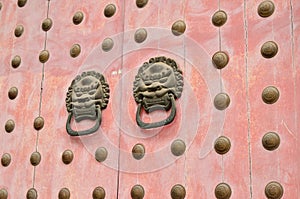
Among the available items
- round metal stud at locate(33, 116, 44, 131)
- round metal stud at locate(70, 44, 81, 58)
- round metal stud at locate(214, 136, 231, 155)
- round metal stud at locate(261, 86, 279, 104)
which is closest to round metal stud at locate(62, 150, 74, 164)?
round metal stud at locate(33, 116, 44, 131)

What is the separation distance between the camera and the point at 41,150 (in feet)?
4.43

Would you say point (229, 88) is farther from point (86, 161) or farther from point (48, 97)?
point (48, 97)

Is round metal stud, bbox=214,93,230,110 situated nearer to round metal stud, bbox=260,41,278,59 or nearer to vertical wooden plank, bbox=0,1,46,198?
round metal stud, bbox=260,41,278,59

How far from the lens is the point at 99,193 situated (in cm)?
124

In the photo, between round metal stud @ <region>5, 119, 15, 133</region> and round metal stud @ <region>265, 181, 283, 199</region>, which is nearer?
round metal stud @ <region>265, 181, 283, 199</region>

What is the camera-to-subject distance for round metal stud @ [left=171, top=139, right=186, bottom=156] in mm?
1164

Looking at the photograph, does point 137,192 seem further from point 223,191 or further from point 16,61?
point 16,61

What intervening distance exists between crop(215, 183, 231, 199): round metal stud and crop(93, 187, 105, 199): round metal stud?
0.85 ft

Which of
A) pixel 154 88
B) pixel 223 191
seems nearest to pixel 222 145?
pixel 223 191

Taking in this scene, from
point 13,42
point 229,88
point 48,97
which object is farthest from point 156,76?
point 13,42

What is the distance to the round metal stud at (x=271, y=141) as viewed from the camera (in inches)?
42.3

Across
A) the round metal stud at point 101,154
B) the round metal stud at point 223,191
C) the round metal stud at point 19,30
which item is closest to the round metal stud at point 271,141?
the round metal stud at point 223,191

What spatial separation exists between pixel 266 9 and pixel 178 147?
0.32m

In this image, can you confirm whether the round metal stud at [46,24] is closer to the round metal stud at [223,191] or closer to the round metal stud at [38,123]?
the round metal stud at [38,123]
